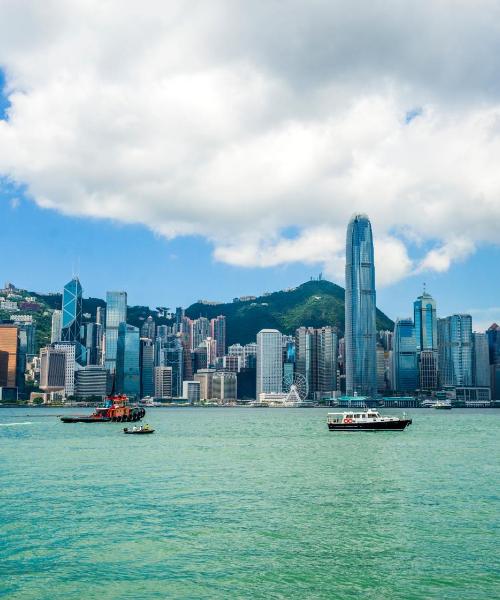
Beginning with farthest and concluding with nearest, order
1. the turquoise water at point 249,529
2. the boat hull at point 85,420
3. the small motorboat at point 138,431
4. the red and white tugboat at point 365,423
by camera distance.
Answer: the boat hull at point 85,420 → the red and white tugboat at point 365,423 → the small motorboat at point 138,431 → the turquoise water at point 249,529

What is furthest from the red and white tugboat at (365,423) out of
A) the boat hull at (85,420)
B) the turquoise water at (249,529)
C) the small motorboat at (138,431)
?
the boat hull at (85,420)

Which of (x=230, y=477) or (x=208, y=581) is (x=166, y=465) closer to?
(x=230, y=477)

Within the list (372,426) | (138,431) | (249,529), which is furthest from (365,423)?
(249,529)

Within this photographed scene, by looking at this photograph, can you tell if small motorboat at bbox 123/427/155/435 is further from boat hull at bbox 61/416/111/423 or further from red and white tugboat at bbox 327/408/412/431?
boat hull at bbox 61/416/111/423

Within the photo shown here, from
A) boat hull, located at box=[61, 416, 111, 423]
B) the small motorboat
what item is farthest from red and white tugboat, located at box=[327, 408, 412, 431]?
boat hull, located at box=[61, 416, 111, 423]

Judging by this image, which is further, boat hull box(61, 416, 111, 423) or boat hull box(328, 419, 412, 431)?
boat hull box(61, 416, 111, 423)

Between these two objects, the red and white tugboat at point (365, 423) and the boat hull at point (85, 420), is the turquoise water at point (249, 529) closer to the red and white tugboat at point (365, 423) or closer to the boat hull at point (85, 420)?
the red and white tugboat at point (365, 423)

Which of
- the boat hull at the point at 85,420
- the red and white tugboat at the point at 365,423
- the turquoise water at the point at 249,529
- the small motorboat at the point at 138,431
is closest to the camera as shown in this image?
the turquoise water at the point at 249,529

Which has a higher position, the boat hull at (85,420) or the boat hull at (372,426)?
the boat hull at (372,426)

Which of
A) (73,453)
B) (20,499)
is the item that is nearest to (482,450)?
(73,453)
